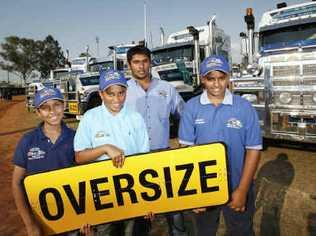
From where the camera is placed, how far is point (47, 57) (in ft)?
220

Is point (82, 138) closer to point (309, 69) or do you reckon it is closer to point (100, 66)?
point (309, 69)

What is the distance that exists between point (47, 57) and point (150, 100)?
2712 inches

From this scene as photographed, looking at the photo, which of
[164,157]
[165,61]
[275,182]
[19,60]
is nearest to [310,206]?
[275,182]

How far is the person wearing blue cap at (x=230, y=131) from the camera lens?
7.68ft

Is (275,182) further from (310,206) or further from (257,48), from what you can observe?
(257,48)

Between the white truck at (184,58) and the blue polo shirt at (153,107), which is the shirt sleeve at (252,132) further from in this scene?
the white truck at (184,58)

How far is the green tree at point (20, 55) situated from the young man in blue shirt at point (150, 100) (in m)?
67.0

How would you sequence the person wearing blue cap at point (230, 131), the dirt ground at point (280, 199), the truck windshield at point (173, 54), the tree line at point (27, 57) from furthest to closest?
1. the tree line at point (27, 57)
2. the truck windshield at point (173, 54)
3. the dirt ground at point (280, 199)
4. the person wearing blue cap at point (230, 131)

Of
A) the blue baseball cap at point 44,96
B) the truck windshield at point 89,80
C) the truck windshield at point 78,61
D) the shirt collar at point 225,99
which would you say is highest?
the truck windshield at point 78,61

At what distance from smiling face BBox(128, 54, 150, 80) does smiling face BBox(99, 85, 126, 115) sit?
80 cm

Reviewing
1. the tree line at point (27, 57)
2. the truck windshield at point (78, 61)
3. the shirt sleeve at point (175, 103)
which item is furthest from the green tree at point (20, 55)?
the shirt sleeve at point (175, 103)

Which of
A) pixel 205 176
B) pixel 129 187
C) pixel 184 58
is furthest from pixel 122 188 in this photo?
pixel 184 58

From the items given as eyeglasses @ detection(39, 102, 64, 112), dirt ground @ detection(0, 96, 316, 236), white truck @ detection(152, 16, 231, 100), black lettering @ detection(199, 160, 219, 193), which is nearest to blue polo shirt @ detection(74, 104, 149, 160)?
eyeglasses @ detection(39, 102, 64, 112)

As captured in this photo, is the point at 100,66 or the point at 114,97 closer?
the point at 114,97
